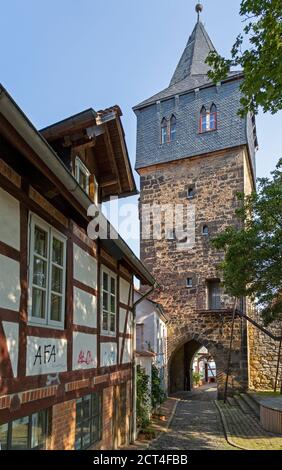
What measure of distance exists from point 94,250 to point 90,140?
1753mm

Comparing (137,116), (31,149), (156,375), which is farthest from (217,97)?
(31,149)

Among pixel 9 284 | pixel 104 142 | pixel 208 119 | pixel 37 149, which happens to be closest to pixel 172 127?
pixel 208 119

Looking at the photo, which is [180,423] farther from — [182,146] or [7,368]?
[182,146]

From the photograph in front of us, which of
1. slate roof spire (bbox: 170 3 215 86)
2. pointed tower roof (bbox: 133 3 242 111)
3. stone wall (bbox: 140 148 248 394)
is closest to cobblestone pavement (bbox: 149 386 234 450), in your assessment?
stone wall (bbox: 140 148 248 394)

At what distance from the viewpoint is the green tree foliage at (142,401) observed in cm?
1122

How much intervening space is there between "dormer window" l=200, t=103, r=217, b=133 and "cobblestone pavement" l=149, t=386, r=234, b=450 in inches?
508

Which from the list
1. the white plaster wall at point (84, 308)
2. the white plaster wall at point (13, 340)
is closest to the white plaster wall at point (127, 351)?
the white plaster wall at point (84, 308)

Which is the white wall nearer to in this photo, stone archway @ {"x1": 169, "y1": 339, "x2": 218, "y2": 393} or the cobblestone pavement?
the cobblestone pavement

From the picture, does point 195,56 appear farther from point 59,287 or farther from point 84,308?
point 59,287

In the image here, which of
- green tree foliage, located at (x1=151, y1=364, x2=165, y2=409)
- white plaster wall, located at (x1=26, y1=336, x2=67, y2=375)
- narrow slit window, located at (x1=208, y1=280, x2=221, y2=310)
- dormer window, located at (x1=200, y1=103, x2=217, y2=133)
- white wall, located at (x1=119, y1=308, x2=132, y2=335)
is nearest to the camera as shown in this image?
white plaster wall, located at (x1=26, y1=336, x2=67, y2=375)

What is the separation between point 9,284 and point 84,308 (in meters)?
2.33

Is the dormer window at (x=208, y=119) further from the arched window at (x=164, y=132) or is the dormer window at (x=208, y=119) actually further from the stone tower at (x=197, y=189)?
→ the arched window at (x=164, y=132)

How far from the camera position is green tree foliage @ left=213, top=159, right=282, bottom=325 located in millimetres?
12133

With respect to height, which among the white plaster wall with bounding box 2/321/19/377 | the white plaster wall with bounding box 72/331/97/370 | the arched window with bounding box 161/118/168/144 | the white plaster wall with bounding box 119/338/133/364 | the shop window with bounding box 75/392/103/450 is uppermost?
the arched window with bounding box 161/118/168/144
